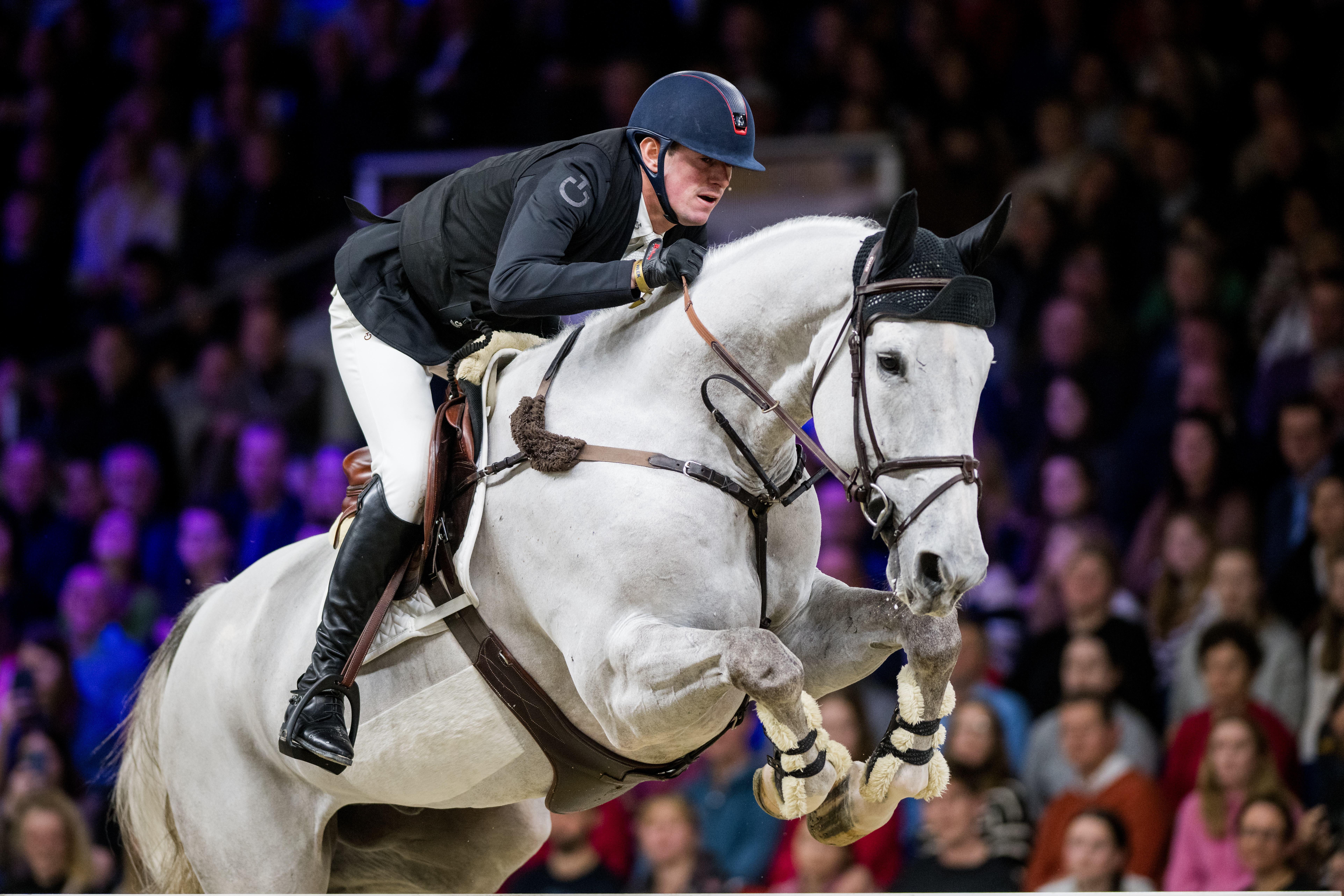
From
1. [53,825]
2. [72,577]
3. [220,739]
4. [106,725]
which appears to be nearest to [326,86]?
[72,577]

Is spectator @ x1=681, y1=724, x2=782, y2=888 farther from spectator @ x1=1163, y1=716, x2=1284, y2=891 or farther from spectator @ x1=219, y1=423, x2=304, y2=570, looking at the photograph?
spectator @ x1=219, y1=423, x2=304, y2=570

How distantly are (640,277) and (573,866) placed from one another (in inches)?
158

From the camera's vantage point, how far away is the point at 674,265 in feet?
13.1

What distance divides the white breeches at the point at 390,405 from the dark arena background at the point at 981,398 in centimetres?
225

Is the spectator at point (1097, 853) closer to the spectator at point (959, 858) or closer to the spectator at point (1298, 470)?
the spectator at point (959, 858)

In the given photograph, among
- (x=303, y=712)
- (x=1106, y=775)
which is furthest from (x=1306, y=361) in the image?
(x=303, y=712)

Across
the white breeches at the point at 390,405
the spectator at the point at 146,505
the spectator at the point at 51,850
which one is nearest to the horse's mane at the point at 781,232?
the white breeches at the point at 390,405

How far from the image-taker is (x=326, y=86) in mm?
11484

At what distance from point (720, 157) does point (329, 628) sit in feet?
5.74

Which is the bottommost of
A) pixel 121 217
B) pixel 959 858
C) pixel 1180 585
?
pixel 959 858

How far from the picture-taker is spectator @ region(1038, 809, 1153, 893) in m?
6.28

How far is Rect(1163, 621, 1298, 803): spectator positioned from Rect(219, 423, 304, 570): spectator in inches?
195

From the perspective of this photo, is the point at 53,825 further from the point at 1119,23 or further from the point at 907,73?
the point at 1119,23

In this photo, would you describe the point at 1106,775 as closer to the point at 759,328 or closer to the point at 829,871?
the point at 829,871
